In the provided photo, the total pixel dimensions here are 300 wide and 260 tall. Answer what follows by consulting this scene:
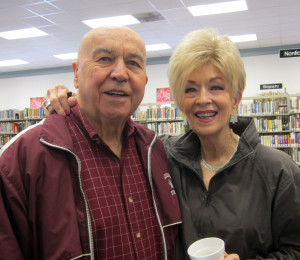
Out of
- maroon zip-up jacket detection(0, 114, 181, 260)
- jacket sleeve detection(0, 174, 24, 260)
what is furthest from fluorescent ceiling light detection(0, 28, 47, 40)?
jacket sleeve detection(0, 174, 24, 260)

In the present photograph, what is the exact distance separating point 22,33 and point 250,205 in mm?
7896

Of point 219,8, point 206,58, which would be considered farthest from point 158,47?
point 206,58

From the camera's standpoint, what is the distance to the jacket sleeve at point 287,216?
1357 mm

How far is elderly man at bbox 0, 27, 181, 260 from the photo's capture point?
1125 mm

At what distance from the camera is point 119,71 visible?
1.35 m

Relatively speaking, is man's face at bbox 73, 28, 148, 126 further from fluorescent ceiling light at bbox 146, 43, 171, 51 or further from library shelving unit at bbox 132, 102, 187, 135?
fluorescent ceiling light at bbox 146, 43, 171, 51

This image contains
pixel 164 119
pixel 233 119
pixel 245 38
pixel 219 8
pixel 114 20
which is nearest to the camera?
pixel 233 119

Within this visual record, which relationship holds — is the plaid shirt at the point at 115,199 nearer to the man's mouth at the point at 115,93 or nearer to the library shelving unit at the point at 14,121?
the man's mouth at the point at 115,93

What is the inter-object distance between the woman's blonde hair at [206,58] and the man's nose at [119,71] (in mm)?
326

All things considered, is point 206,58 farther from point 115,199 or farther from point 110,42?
point 115,199

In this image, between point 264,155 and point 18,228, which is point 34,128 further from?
point 264,155

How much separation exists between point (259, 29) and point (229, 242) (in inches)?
307

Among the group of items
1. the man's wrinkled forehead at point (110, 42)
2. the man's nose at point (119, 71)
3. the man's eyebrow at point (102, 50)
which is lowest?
the man's nose at point (119, 71)

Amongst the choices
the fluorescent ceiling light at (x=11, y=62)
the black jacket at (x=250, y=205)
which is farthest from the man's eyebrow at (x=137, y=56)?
the fluorescent ceiling light at (x=11, y=62)
